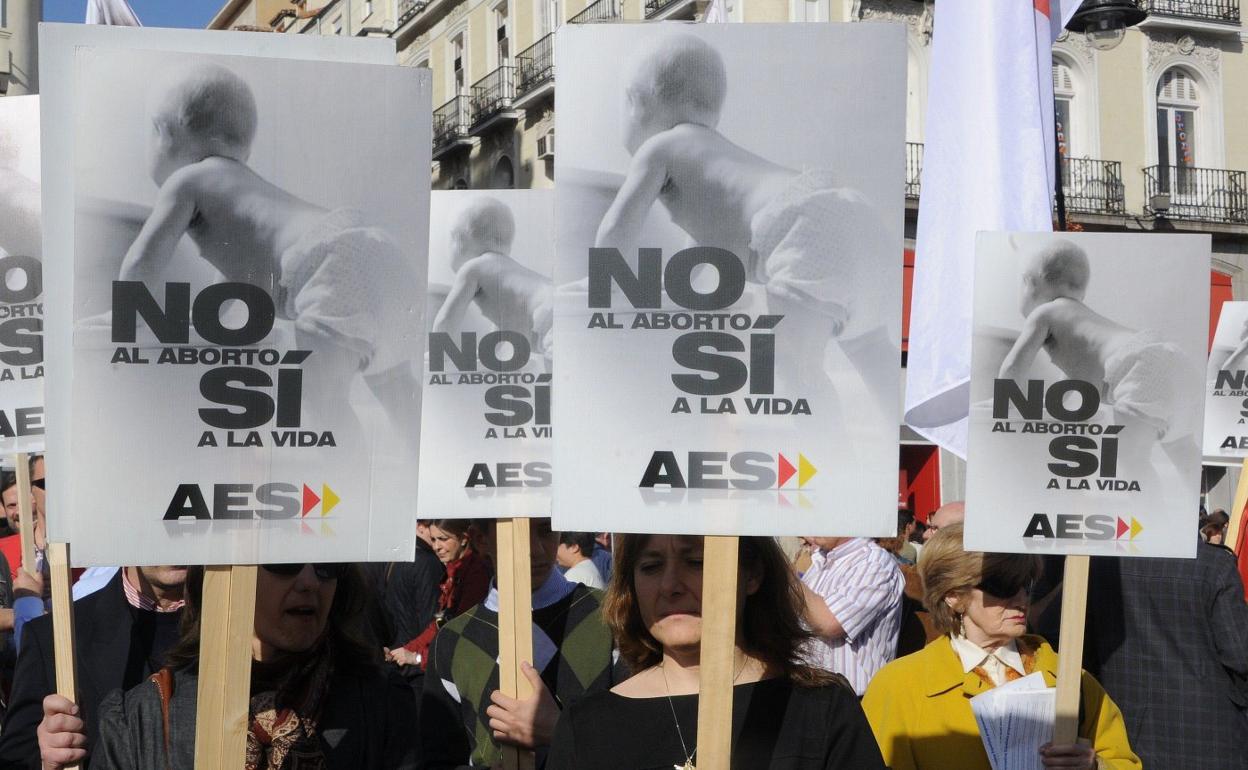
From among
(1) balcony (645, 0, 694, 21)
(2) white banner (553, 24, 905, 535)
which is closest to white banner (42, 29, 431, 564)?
(2) white banner (553, 24, 905, 535)

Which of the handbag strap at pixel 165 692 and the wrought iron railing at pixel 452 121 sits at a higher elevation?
the wrought iron railing at pixel 452 121

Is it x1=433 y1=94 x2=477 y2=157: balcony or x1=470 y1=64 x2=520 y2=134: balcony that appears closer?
x1=470 y1=64 x2=520 y2=134: balcony

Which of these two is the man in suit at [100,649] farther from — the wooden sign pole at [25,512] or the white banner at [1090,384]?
the white banner at [1090,384]

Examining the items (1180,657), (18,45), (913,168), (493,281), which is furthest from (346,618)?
(913,168)

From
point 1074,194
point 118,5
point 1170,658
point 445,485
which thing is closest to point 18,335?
point 118,5

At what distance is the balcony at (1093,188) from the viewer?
28.8 meters

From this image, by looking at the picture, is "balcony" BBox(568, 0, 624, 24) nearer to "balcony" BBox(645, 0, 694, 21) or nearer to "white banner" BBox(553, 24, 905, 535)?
"balcony" BBox(645, 0, 694, 21)

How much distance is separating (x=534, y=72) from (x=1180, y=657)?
29747 millimetres

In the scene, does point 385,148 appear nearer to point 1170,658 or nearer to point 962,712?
point 962,712

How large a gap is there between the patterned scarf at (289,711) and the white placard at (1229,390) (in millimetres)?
6521

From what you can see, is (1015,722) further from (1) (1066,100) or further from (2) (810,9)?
(1) (1066,100)

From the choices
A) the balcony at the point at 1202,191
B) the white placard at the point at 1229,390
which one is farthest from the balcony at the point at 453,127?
the white placard at the point at 1229,390

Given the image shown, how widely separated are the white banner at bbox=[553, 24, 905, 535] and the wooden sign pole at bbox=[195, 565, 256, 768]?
67 centimetres

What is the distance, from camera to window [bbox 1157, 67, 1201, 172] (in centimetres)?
3016
